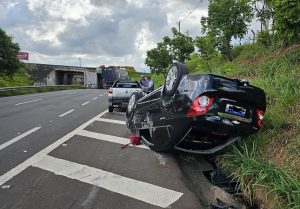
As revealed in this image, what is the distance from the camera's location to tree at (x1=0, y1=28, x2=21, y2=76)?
39.1m

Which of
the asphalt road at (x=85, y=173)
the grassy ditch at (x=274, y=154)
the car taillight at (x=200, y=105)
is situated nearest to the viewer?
the grassy ditch at (x=274, y=154)

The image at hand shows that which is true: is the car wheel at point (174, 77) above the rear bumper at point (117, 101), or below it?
above

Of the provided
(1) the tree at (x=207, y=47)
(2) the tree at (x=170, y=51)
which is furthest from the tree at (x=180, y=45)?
(1) the tree at (x=207, y=47)

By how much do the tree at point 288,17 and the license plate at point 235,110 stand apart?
446cm

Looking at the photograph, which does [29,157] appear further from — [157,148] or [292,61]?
[292,61]

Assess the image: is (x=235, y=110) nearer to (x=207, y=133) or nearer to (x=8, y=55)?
(x=207, y=133)

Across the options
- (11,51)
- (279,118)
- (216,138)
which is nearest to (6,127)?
(216,138)

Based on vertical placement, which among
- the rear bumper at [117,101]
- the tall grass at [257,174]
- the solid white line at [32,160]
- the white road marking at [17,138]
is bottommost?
the solid white line at [32,160]

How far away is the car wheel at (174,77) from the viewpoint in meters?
6.75

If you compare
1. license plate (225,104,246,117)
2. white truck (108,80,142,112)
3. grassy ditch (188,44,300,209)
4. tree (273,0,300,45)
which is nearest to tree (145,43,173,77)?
white truck (108,80,142,112)

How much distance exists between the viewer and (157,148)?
23.6 ft

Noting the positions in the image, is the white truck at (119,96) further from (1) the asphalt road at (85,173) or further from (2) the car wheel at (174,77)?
(2) the car wheel at (174,77)

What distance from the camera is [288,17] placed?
952 centimetres

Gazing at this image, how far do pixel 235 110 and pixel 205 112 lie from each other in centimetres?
54
